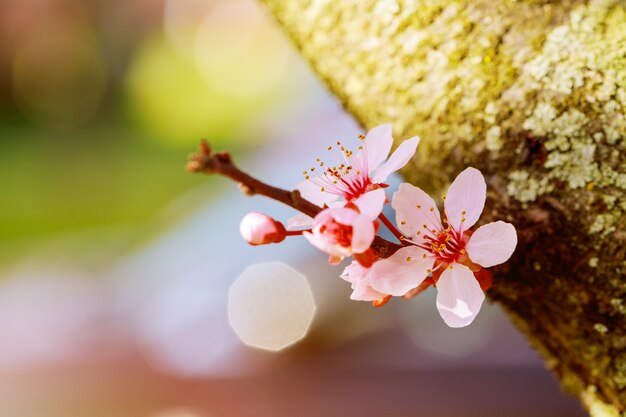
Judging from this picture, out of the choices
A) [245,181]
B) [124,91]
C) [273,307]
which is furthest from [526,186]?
[124,91]

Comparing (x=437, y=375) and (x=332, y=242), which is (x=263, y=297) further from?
(x=332, y=242)

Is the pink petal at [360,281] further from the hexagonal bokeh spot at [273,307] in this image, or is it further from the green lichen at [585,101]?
the hexagonal bokeh spot at [273,307]

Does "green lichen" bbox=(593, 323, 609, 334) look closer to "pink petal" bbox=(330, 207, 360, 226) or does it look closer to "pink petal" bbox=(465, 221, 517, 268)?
"pink petal" bbox=(465, 221, 517, 268)

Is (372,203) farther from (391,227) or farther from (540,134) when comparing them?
(540,134)

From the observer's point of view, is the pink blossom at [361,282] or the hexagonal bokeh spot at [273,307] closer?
the pink blossom at [361,282]

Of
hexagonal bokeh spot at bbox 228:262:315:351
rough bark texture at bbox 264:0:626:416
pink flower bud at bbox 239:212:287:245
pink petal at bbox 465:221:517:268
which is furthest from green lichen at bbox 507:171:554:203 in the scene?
hexagonal bokeh spot at bbox 228:262:315:351

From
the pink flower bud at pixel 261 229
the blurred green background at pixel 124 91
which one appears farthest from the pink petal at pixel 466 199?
the blurred green background at pixel 124 91

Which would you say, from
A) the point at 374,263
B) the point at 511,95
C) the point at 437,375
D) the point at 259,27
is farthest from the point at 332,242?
the point at 259,27
